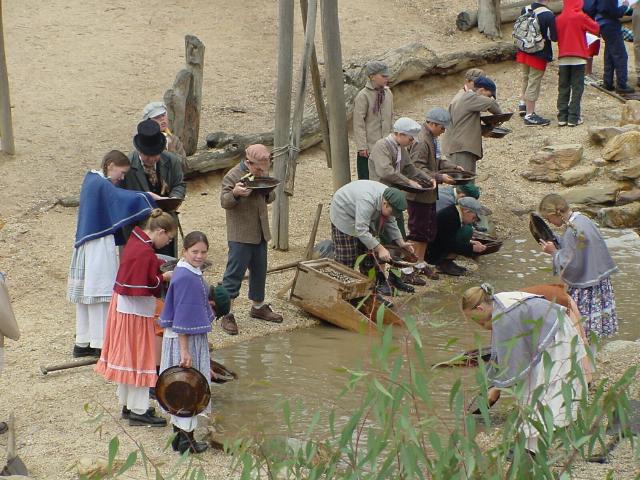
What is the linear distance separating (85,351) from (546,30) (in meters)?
8.09

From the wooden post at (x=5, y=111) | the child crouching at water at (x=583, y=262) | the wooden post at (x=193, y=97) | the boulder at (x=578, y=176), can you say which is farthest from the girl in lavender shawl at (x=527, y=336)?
the wooden post at (x=5, y=111)

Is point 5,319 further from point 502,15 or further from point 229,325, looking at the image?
point 502,15

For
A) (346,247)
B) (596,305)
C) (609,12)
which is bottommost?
(346,247)

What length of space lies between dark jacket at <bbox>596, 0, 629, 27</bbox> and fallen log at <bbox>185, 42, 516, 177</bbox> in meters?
1.53

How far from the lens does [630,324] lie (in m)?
9.23

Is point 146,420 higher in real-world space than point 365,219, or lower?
lower

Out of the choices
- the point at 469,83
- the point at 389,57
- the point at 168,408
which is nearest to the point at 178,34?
the point at 389,57

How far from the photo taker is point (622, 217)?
11.9 metres

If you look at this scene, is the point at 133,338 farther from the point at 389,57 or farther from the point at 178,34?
the point at 178,34

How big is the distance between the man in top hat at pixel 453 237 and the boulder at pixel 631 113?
388 centimetres

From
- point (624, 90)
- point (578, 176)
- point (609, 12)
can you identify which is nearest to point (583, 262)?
point (578, 176)

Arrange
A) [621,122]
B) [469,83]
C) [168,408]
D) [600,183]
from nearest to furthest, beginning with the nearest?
[168,408]
[469,83]
[600,183]
[621,122]

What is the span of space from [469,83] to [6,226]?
16.1 feet

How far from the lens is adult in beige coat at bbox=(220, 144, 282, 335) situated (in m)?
8.88
